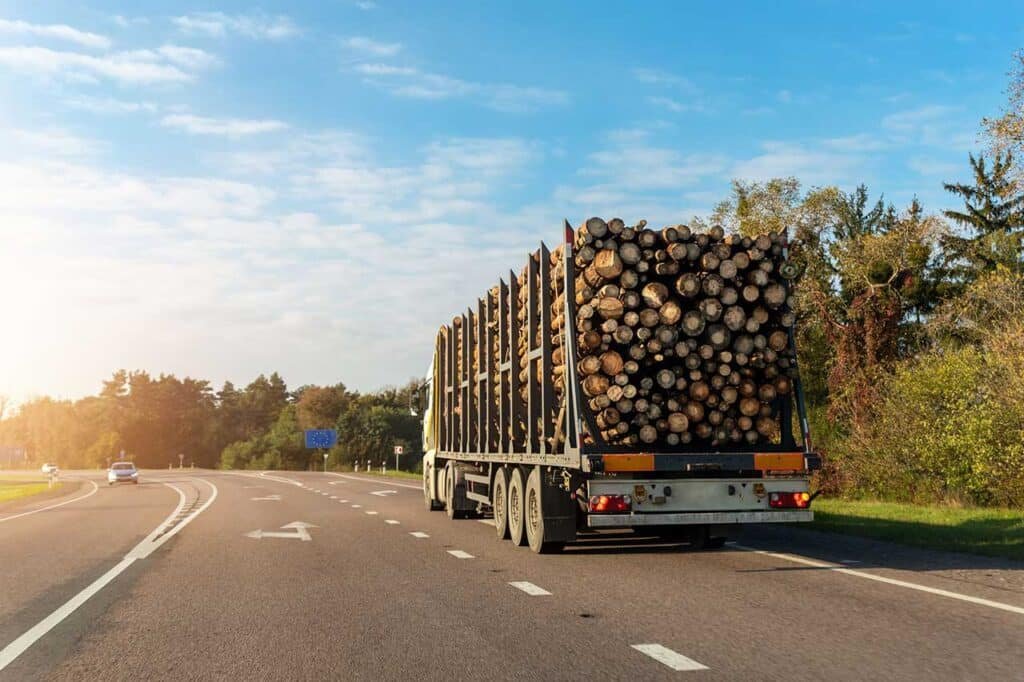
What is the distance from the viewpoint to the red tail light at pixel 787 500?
37.8 feet

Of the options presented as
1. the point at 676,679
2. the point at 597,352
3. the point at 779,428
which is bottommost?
the point at 676,679

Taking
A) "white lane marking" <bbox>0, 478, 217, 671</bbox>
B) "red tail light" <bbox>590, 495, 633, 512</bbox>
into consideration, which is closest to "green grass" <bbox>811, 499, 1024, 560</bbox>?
"red tail light" <bbox>590, 495, 633, 512</bbox>

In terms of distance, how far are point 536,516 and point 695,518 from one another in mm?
2194

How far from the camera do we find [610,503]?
11148 millimetres

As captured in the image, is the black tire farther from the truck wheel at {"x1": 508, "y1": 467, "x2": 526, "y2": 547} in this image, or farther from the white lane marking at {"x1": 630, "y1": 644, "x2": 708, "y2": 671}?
the white lane marking at {"x1": 630, "y1": 644, "x2": 708, "y2": 671}

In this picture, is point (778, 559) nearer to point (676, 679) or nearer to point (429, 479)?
point (676, 679)

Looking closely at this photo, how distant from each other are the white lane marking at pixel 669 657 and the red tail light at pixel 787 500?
5046mm

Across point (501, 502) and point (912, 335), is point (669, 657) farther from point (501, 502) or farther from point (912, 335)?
point (912, 335)

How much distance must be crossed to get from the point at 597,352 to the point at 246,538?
7198mm

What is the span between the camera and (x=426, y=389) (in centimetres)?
2417

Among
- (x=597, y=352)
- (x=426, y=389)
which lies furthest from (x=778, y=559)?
(x=426, y=389)

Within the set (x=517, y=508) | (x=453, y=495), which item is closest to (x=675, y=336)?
(x=517, y=508)

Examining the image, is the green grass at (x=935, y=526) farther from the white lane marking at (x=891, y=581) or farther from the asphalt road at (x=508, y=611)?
the white lane marking at (x=891, y=581)

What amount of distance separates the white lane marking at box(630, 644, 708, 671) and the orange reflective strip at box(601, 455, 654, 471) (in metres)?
4.23
